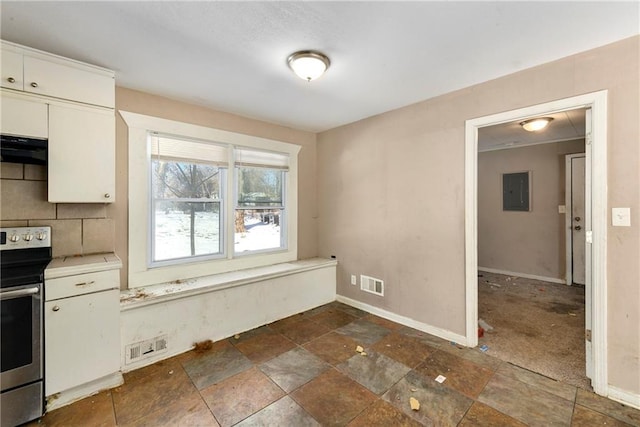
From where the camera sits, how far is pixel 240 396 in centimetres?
199

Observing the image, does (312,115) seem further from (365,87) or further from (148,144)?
(148,144)

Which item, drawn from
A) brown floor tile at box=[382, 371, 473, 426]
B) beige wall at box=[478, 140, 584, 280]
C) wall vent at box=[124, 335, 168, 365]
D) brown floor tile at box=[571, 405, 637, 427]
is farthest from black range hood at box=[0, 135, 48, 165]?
beige wall at box=[478, 140, 584, 280]

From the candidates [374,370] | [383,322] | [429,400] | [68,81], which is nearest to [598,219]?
[429,400]

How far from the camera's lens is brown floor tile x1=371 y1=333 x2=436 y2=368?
2455 millimetres

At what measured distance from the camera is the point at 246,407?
6.15 feet

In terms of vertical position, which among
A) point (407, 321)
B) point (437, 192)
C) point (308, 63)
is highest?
point (308, 63)

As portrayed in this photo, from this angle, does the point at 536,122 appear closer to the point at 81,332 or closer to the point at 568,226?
the point at 568,226

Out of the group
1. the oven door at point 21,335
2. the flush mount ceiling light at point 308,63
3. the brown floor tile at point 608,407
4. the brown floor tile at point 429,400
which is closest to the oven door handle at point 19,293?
the oven door at point 21,335

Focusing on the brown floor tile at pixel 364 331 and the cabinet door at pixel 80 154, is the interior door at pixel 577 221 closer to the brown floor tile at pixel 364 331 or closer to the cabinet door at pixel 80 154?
the brown floor tile at pixel 364 331

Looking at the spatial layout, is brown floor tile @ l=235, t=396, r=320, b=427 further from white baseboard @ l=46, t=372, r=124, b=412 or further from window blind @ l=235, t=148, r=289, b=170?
window blind @ l=235, t=148, r=289, b=170

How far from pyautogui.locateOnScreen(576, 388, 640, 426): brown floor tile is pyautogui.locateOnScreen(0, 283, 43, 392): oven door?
12.0 feet

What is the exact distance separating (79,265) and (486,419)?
2.97m

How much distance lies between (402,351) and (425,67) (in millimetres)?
2543

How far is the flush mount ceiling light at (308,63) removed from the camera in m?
2.02
